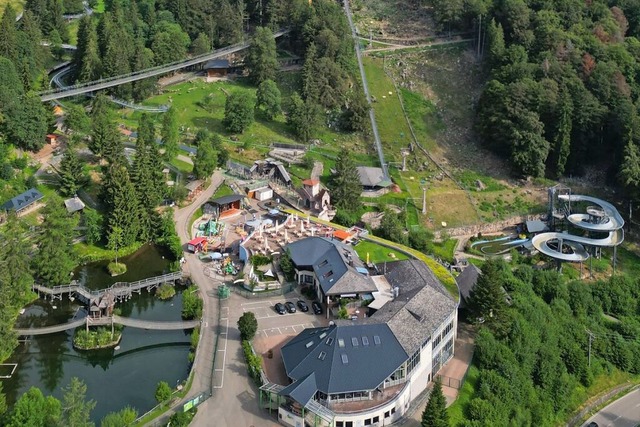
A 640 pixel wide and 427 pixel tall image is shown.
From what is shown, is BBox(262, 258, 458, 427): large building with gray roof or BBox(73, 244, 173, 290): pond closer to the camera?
BBox(262, 258, 458, 427): large building with gray roof

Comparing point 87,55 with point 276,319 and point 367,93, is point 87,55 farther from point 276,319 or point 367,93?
point 276,319

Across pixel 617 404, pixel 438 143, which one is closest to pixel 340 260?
pixel 617 404

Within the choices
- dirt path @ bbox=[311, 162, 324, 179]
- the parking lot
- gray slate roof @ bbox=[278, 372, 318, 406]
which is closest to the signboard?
gray slate roof @ bbox=[278, 372, 318, 406]

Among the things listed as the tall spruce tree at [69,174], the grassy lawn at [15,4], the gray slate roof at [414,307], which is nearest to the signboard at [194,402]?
the gray slate roof at [414,307]

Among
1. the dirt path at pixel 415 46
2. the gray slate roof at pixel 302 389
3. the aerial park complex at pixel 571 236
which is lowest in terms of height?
the aerial park complex at pixel 571 236

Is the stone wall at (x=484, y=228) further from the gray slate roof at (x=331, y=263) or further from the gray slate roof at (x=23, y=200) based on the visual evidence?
the gray slate roof at (x=23, y=200)

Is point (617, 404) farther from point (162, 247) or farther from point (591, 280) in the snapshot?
point (162, 247)

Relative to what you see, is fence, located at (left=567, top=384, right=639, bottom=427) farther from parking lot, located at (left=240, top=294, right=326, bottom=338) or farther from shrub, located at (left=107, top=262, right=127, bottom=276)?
shrub, located at (left=107, top=262, right=127, bottom=276)

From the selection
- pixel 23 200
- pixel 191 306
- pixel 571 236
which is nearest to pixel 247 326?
pixel 191 306
